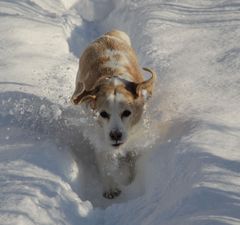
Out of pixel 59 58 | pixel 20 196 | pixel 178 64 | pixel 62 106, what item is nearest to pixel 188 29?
pixel 178 64

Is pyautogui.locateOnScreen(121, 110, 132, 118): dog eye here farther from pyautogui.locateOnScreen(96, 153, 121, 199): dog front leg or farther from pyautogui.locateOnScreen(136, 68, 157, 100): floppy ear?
pyautogui.locateOnScreen(96, 153, 121, 199): dog front leg

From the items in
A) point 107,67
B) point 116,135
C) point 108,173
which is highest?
point 107,67

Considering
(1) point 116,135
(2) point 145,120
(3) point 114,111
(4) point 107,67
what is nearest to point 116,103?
(3) point 114,111

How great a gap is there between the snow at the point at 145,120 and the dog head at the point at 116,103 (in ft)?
1.02

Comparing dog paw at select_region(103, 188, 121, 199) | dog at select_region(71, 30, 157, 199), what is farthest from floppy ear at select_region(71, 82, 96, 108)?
dog paw at select_region(103, 188, 121, 199)

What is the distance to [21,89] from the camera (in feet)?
22.0

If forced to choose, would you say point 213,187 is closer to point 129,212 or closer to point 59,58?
point 129,212

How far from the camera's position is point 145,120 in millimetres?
5707

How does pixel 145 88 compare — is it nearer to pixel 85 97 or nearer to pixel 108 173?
pixel 85 97

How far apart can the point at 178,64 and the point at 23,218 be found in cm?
392

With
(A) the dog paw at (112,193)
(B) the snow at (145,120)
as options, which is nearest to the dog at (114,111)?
(A) the dog paw at (112,193)

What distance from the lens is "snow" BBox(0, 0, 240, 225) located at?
13.7 ft

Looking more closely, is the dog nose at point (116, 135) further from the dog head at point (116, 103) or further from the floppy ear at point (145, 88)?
the floppy ear at point (145, 88)

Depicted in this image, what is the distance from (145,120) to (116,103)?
0.60 m
